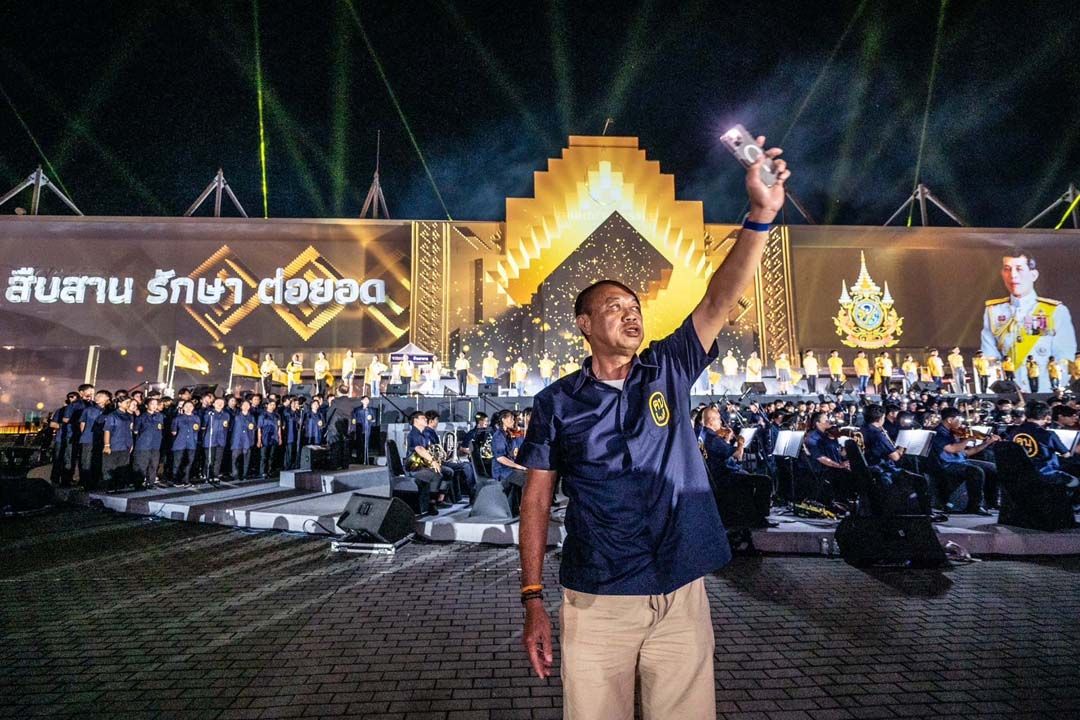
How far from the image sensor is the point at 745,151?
1678 mm

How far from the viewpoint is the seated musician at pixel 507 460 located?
7350mm

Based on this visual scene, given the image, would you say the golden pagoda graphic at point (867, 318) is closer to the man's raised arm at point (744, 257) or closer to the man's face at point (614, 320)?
the man's raised arm at point (744, 257)

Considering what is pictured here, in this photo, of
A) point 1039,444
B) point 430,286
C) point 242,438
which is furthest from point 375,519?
point 430,286

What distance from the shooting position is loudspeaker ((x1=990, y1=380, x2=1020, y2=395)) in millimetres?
16966

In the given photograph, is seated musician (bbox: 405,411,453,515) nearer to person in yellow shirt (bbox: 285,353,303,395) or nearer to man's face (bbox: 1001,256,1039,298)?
person in yellow shirt (bbox: 285,353,303,395)

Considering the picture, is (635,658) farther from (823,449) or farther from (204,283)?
(204,283)

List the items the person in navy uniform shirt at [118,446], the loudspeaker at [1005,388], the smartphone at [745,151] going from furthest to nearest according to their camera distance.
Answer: the loudspeaker at [1005,388], the person in navy uniform shirt at [118,446], the smartphone at [745,151]

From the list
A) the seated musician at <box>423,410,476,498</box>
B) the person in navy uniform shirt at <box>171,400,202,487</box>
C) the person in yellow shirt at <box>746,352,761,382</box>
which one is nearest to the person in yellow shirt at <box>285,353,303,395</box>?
the person in navy uniform shirt at <box>171,400,202,487</box>

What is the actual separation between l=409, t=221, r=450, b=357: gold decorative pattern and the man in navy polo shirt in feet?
67.8

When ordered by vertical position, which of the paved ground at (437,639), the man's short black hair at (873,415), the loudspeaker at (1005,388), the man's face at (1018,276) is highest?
the man's face at (1018,276)

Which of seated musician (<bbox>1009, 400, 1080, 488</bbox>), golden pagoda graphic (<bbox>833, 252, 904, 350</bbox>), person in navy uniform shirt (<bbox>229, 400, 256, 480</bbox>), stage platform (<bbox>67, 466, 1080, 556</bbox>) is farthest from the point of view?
golden pagoda graphic (<bbox>833, 252, 904, 350</bbox>)

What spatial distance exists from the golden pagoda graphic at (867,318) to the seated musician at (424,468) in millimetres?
21161

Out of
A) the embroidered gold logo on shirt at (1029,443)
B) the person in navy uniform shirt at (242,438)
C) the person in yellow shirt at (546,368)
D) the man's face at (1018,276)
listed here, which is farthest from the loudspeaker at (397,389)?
the man's face at (1018,276)

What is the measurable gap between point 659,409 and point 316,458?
10.2 meters
